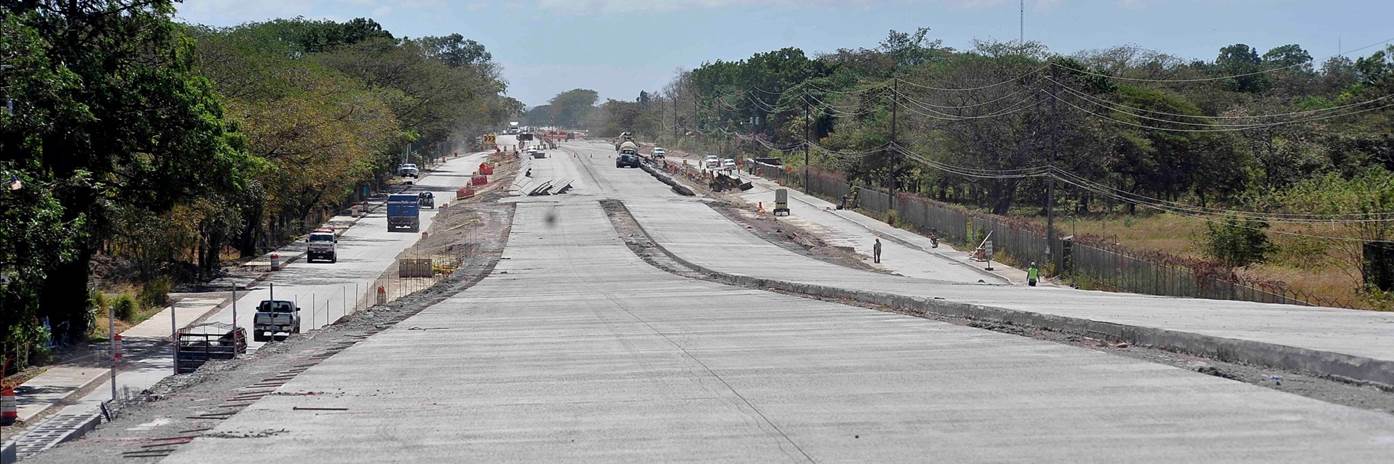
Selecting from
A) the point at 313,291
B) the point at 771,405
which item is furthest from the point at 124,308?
the point at 771,405

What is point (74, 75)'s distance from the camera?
99.5 ft

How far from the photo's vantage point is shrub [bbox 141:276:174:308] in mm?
50188

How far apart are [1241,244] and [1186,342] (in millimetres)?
41871

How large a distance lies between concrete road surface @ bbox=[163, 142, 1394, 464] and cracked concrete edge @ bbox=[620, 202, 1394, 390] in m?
1.12

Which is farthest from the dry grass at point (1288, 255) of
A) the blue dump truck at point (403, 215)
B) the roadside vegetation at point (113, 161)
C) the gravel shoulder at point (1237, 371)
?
the blue dump truck at point (403, 215)

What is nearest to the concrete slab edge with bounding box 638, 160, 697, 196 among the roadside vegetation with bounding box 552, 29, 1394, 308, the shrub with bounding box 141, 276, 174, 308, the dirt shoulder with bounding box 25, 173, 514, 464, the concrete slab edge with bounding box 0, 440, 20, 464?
the roadside vegetation with bounding box 552, 29, 1394, 308

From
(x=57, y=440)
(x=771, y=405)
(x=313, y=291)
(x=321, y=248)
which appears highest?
(x=771, y=405)

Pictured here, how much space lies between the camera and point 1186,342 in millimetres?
17281

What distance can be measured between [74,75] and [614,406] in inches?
849

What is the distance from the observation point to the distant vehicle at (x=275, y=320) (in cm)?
3981

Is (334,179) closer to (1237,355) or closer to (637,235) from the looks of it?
(637,235)

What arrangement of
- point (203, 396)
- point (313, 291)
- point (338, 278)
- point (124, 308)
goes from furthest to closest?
1. point (338, 278)
2. point (313, 291)
3. point (124, 308)
4. point (203, 396)

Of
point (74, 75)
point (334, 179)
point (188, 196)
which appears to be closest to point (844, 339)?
point (74, 75)

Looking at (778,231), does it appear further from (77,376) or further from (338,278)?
(77,376)
